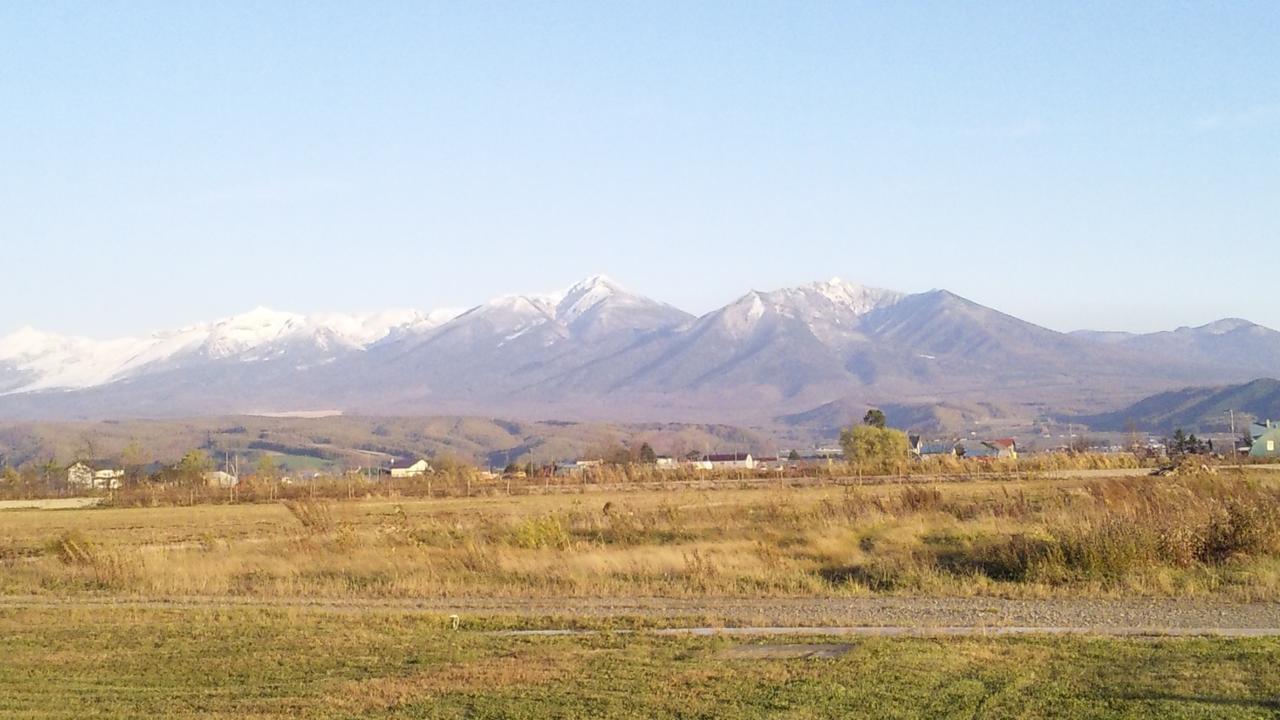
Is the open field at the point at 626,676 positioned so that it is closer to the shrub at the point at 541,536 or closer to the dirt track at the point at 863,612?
the dirt track at the point at 863,612

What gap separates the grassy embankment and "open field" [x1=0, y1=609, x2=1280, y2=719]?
5.05m

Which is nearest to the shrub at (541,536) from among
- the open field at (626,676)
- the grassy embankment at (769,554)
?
the grassy embankment at (769,554)

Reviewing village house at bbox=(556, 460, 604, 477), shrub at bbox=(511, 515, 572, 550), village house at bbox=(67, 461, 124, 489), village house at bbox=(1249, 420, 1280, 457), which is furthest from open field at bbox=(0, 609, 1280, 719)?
village house at bbox=(67, 461, 124, 489)

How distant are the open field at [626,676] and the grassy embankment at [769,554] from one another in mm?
5046

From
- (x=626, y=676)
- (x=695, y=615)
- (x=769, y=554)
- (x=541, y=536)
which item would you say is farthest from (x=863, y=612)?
(x=541, y=536)

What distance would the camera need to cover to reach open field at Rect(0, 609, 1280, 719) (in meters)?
11.1

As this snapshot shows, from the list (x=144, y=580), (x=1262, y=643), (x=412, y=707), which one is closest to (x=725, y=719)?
(x=412, y=707)

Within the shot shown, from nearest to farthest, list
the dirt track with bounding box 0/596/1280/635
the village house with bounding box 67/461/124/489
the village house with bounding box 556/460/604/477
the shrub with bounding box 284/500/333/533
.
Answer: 1. the dirt track with bounding box 0/596/1280/635
2. the shrub with bounding box 284/500/333/533
3. the village house with bounding box 556/460/604/477
4. the village house with bounding box 67/461/124/489

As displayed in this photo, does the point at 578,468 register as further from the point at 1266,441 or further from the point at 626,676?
the point at 626,676

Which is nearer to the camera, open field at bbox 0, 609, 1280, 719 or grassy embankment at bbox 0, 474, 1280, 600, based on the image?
open field at bbox 0, 609, 1280, 719

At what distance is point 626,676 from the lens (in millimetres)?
12570

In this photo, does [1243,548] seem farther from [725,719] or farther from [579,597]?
[725,719]

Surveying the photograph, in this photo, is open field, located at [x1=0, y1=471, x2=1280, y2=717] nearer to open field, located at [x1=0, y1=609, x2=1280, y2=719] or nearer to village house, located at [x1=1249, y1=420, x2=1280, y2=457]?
open field, located at [x1=0, y1=609, x2=1280, y2=719]

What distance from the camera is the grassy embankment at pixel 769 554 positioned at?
19328 millimetres
